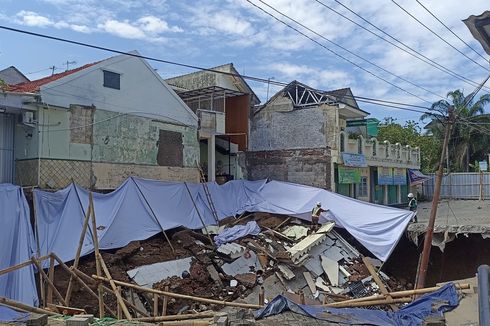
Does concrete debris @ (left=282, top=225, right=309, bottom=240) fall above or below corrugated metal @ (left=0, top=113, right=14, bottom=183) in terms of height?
below

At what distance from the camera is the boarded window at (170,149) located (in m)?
19.1

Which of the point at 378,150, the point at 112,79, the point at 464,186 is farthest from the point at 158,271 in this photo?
the point at 464,186

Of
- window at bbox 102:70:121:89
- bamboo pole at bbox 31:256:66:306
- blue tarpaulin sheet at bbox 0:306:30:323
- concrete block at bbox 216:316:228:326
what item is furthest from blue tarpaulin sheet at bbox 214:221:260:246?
concrete block at bbox 216:316:228:326

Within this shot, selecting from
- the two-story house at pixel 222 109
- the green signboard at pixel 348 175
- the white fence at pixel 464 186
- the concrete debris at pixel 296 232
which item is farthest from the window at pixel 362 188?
the white fence at pixel 464 186

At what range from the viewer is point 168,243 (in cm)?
1521

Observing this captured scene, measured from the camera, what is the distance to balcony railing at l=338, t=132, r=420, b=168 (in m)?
25.0

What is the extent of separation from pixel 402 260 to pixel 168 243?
9.22 meters

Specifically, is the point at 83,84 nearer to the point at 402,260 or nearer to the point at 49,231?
the point at 49,231

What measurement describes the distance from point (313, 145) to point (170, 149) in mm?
8022

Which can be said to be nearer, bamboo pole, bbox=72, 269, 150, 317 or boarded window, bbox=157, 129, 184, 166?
bamboo pole, bbox=72, 269, 150, 317

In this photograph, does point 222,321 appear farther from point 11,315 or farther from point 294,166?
point 294,166

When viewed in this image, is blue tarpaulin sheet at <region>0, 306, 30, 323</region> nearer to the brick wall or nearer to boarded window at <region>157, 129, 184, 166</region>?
boarded window at <region>157, 129, 184, 166</region>

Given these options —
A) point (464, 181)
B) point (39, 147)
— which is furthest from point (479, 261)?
point (464, 181)

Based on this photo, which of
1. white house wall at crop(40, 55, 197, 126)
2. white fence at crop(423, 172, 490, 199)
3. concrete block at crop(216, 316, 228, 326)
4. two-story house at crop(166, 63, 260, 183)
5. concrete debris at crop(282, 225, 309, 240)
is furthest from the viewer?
white fence at crop(423, 172, 490, 199)
